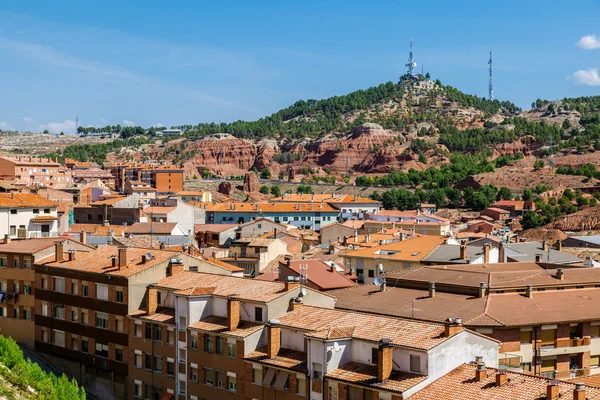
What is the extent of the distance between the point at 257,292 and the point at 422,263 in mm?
23518

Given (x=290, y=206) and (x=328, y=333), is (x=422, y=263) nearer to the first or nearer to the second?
(x=328, y=333)

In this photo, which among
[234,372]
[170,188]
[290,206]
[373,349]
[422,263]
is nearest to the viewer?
[373,349]

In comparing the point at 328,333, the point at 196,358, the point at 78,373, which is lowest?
the point at 78,373

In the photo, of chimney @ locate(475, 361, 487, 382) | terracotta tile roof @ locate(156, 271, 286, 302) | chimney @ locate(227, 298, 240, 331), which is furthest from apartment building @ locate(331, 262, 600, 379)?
chimney @ locate(227, 298, 240, 331)

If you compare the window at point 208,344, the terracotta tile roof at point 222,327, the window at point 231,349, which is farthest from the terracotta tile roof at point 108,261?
the window at point 231,349

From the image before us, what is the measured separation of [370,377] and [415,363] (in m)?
1.49

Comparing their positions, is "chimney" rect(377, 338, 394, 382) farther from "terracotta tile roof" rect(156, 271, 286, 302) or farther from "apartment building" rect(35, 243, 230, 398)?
"apartment building" rect(35, 243, 230, 398)

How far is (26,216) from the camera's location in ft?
193

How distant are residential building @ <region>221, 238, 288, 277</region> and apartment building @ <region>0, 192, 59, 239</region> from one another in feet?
43.2

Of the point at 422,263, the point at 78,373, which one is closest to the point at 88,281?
the point at 78,373

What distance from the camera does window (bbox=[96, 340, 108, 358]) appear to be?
3753 cm

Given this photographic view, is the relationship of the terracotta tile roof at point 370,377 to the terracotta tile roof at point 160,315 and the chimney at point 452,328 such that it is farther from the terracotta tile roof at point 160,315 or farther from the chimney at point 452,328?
the terracotta tile roof at point 160,315

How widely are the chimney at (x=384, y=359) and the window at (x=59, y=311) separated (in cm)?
2087

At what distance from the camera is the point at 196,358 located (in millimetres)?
31703
